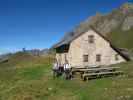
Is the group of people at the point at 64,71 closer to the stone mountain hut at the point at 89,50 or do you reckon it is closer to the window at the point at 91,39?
the stone mountain hut at the point at 89,50

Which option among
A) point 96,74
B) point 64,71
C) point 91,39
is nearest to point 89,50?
point 91,39

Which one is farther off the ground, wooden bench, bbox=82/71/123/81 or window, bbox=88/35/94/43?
window, bbox=88/35/94/43

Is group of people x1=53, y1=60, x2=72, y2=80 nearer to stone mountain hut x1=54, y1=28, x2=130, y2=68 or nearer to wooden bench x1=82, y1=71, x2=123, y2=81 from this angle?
wooden bench x1=82, y1=71, x2=123, y2=81

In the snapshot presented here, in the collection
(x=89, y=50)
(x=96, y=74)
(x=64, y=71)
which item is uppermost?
(x=89, y=50)

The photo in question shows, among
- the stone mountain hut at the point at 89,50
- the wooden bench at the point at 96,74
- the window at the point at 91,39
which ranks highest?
the window at the point at 91,39

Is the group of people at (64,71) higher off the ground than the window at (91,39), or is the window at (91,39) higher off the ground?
the window at (91,39)

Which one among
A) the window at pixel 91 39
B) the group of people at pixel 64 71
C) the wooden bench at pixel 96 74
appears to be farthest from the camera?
the window at pixel 91 39

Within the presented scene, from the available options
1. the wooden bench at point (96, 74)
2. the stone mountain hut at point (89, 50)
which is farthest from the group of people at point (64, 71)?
the stone mountain hut at point (89, 50)

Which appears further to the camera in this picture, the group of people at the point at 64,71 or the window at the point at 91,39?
the window at the point at 91,39

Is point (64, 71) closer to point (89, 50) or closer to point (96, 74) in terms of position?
point (96, 74)

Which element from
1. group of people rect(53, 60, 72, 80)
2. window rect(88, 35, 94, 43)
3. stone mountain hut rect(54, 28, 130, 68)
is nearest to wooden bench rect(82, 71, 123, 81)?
group of people rect(53, 60, 72, 80)

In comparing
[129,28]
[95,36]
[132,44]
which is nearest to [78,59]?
[95,36]

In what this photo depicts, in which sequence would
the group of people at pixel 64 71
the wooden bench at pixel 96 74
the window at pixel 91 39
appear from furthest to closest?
the window at pixel 91 39, the group of people at pixel 64 71, the wooden bench at pixel 96 74

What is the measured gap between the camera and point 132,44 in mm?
152375
